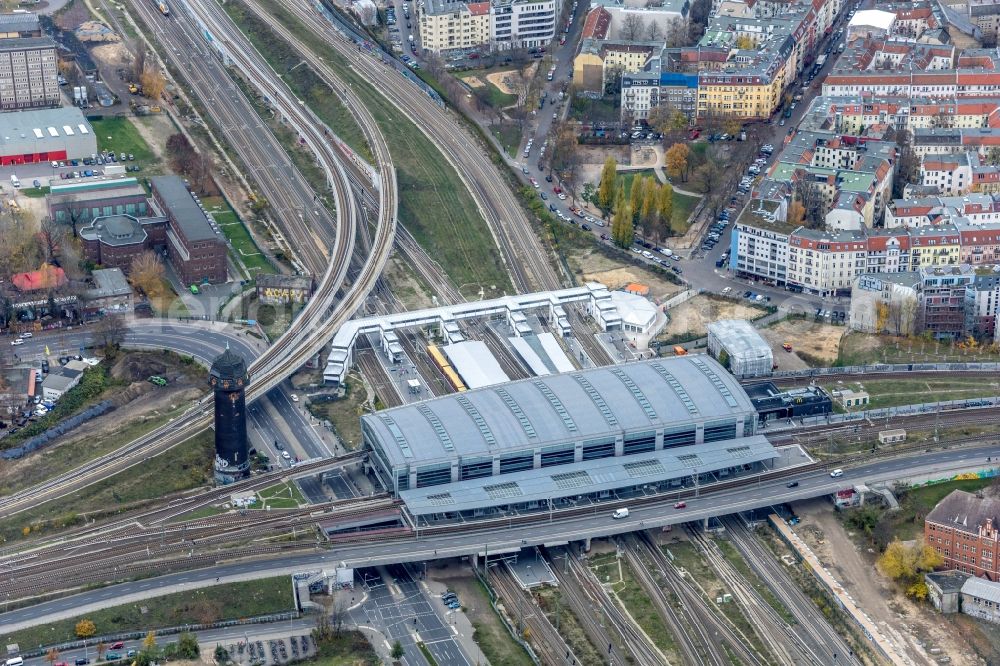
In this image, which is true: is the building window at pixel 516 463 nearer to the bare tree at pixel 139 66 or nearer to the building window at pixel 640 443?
the building window at pixel 640 443

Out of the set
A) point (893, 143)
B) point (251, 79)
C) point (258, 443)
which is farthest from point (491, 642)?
point (251, 79)

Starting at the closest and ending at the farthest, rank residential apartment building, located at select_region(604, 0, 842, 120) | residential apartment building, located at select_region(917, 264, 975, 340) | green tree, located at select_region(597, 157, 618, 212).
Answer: residential apartment building, located at select_region(917, 264, 975, 340)
green tree, located at select_region(597, 157, 618, 212)
residential apartment building, located at select_region(604, 0, 842, 120)

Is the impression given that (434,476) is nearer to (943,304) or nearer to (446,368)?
(446,368)

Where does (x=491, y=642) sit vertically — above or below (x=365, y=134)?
below

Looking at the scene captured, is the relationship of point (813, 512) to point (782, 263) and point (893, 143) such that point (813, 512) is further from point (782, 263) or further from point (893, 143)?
point (893, 143)

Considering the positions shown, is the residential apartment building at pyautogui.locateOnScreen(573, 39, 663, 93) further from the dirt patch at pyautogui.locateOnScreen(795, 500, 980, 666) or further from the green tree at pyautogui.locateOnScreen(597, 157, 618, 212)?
the dirt patch at pyautogui.locateOnScreen(795, 500, 980, 666)

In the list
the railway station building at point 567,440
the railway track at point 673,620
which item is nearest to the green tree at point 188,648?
the railway station building at point 567,440

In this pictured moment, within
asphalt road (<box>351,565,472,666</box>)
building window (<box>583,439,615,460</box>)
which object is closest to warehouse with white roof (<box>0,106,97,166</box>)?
building window (<box>583,439,615,460</box>)
